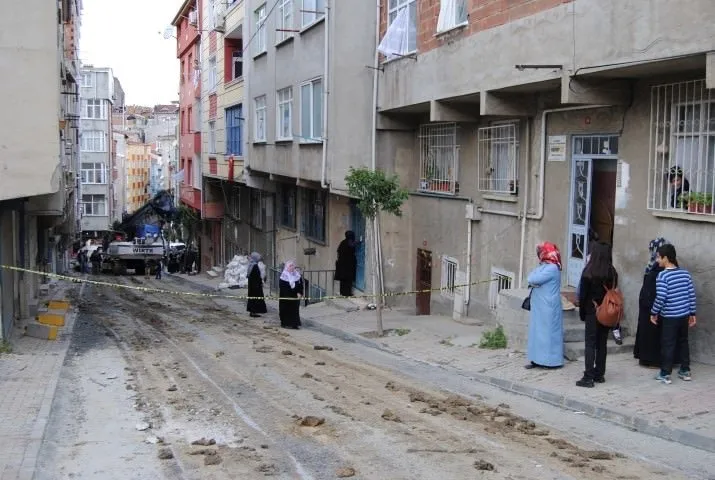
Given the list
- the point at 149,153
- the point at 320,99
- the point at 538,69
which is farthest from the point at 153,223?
the point at 149,153

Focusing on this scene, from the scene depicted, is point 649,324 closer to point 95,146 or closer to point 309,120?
point 309,120

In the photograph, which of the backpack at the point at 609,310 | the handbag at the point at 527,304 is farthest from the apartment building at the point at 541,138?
the backpack at the point at 609,310

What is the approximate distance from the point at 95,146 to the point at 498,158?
60552 mm

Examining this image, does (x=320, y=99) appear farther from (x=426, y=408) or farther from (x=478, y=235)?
(x=426, y=408)

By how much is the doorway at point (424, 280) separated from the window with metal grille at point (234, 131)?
1446cm

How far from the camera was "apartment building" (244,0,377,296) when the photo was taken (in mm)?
17984

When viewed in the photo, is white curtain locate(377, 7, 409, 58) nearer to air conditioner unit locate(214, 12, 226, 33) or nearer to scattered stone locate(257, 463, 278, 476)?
scattered stone locate(257, 463, 278, 476)

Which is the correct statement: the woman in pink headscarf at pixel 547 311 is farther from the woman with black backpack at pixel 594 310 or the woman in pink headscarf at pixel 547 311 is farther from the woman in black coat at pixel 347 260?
the woman in black coat at pixel 347 260

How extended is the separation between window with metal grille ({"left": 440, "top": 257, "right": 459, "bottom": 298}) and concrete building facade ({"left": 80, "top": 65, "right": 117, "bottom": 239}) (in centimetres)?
5662

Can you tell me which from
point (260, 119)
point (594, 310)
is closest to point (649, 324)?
point (594, 310)

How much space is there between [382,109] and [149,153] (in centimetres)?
9958

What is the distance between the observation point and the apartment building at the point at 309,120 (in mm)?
17984

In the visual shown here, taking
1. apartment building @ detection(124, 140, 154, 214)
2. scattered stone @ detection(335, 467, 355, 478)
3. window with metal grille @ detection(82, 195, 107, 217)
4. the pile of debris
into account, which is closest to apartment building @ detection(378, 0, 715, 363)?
scattered stone @ detection(335, 467, 355, 478)

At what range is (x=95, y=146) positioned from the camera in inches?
2712
